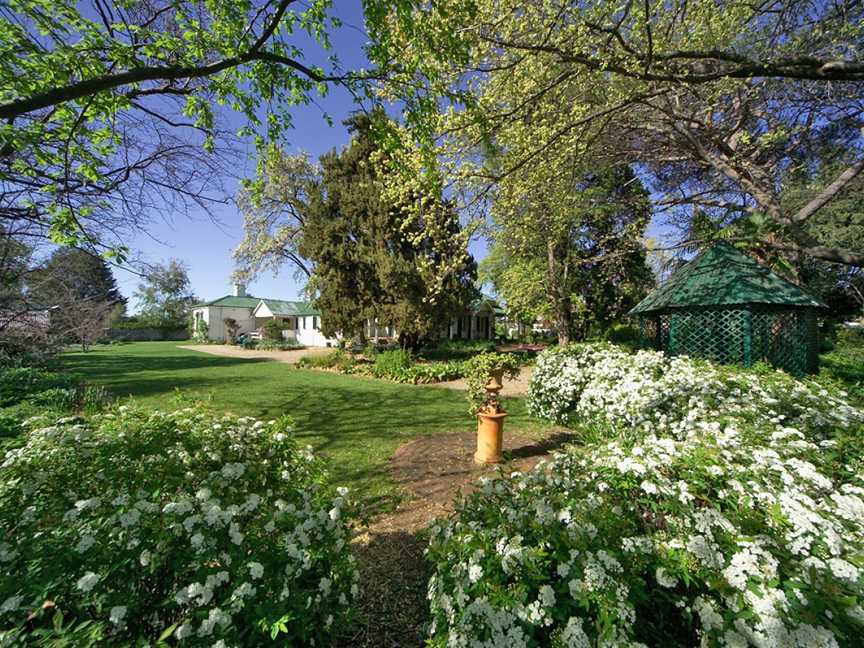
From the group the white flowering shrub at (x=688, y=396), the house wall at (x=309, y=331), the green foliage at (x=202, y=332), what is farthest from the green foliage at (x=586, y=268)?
the green foliage at (x=202, y=332)

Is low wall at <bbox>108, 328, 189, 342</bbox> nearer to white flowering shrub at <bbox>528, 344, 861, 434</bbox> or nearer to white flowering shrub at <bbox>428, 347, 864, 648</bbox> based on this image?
white flowering shrub at <bbox>528, 344, 861, 434</bbox>

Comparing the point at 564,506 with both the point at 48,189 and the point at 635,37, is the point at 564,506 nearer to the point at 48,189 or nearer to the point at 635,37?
the point at 48,189

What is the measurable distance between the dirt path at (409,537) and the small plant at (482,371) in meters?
0.97

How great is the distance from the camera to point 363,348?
19.4 meters

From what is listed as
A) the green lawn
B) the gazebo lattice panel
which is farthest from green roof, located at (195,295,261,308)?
the gazebo lattice panel

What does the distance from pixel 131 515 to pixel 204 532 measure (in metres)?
0.32

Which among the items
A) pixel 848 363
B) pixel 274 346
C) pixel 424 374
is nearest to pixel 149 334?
pixel 274 346

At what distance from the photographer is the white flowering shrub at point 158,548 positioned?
1.35 m

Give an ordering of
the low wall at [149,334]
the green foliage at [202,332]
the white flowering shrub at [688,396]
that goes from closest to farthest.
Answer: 1. the white flowering shrub at [688,396]
2. the green foliage at [202,332]
3. the low wall at [149,334]

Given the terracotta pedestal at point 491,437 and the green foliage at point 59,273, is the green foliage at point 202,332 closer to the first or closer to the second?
the green foliage at point 59,273

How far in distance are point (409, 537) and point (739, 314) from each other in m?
8.07

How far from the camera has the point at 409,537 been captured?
12.4 ft

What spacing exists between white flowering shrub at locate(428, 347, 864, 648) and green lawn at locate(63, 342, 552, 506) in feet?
8.85

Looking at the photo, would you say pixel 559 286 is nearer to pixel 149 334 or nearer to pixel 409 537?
pixel 409 537
